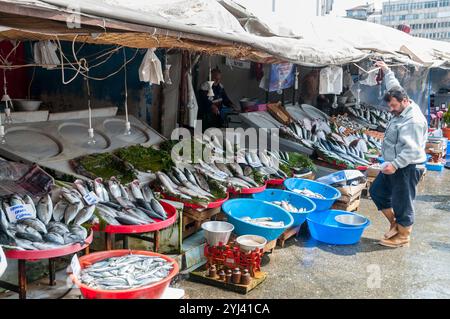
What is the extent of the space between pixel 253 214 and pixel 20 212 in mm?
3182

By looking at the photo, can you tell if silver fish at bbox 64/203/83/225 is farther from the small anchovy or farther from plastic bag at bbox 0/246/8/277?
plastic bag at bbox 0/246/8/277

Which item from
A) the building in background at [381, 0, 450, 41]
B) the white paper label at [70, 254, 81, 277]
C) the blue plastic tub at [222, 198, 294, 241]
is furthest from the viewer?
the building in background at [381, 0, 450, 41]

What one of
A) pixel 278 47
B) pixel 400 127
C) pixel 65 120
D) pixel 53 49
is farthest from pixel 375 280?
pixel 53 49

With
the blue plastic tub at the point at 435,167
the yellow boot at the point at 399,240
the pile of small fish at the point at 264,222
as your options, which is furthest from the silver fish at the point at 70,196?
the blue plastic tub at the point at 435,167

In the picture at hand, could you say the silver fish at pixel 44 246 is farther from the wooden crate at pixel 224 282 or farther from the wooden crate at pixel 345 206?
the wooden crate at pixel 345 206

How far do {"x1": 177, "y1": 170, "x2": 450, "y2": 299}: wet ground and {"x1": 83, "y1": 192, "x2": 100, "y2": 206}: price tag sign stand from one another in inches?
53.5

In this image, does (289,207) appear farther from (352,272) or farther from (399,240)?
(399,240)

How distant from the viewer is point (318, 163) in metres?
9.55

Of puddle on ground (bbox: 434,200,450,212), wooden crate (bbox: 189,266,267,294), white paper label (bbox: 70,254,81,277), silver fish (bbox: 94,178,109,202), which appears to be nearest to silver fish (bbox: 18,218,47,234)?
white paper label (bbox: 70,254,81,277)

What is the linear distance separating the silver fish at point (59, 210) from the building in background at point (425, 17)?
9196 centimetres

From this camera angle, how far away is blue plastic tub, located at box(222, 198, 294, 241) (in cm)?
558

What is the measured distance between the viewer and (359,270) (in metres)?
5.69

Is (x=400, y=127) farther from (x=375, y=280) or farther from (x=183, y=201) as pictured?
(x=183, y=201)
